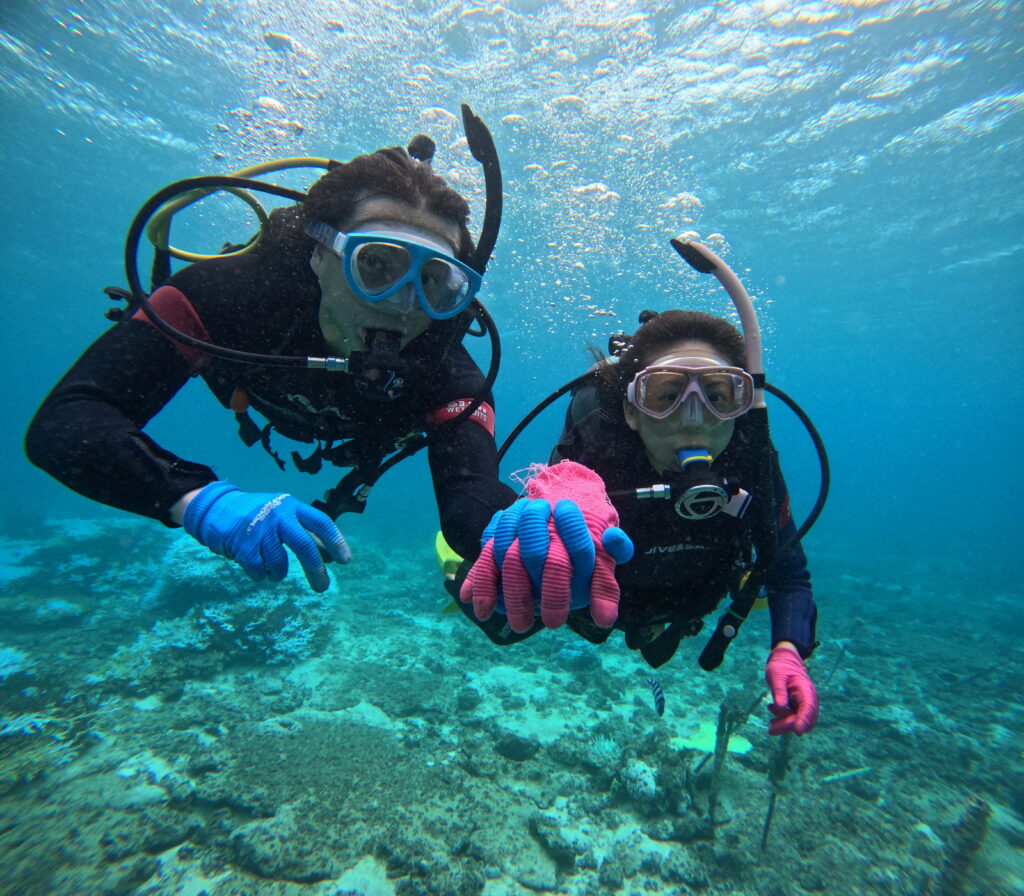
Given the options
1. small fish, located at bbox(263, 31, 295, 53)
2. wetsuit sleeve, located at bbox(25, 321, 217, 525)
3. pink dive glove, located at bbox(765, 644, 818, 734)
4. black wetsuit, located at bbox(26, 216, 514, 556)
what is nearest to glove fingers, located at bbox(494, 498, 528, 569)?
black wetsuit, located at bbox(26, 216, 514, 556)

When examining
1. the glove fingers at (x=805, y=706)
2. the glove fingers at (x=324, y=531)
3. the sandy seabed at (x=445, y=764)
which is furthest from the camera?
the sandy seabed at (x=445, y=764)

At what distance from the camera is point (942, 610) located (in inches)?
646

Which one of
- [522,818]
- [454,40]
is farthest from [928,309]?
[522,818]

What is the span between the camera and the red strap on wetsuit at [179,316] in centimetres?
233

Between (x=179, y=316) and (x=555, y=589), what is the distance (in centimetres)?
230

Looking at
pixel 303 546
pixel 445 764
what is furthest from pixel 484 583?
pixel 445 764

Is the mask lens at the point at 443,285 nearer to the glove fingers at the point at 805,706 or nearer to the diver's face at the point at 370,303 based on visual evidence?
the diver's face at the point at 370,303

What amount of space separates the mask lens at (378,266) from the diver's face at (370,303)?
0.31ft

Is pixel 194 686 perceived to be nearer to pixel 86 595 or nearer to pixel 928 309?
pixel 86 595

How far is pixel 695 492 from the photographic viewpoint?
2.51 meters

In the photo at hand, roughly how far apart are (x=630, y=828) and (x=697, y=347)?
17.7 ft

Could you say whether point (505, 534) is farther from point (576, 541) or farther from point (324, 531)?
point (324, 531)

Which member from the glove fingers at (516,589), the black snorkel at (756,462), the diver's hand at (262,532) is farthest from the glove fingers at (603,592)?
the black snorkel at (756,462)

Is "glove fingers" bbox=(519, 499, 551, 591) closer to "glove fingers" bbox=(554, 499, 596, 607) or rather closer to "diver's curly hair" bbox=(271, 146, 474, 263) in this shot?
"glove fingers" bbox=(554, 499, 596, 607)
